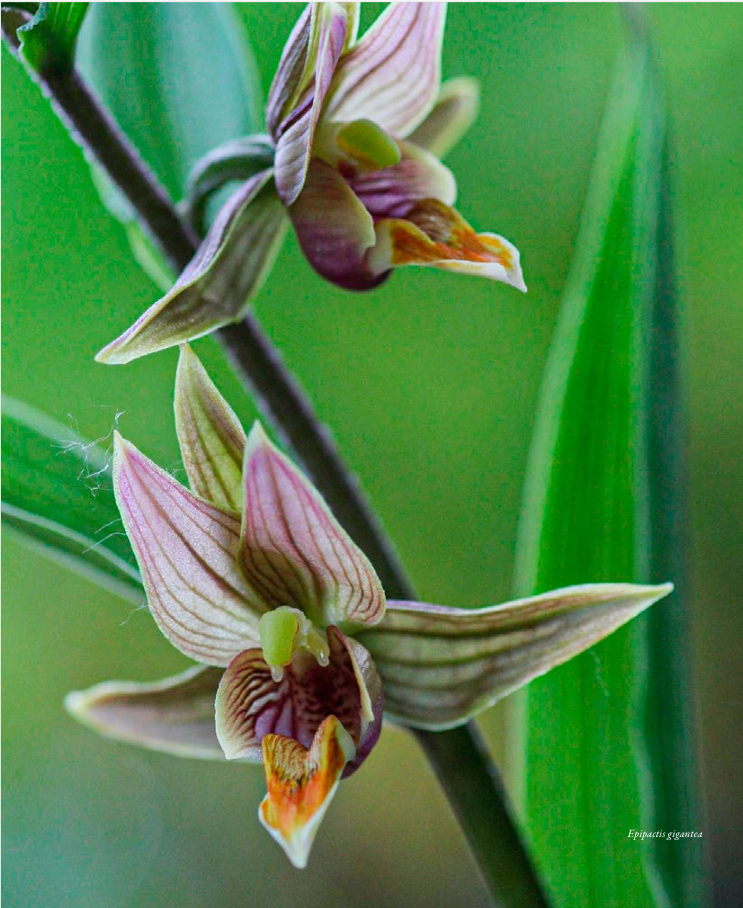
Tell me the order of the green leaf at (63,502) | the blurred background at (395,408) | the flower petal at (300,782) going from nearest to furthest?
the flower petal at (300,782)
the green leaf at (63,502)
the blurred background at (395,408)

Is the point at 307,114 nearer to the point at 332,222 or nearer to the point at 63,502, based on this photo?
the point at 332,222

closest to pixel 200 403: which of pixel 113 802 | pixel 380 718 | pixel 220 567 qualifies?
pixel 220 567

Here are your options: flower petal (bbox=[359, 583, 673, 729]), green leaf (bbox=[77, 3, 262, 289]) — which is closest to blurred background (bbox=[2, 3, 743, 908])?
green leaf (bbox=[77, 3, 262, 289])

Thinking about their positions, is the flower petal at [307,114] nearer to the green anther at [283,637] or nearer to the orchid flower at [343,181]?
the orchid flower at [343,181]

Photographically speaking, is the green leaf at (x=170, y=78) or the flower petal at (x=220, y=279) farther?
the green leaf at (x=170, y=78)

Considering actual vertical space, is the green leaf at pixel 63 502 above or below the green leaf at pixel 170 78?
below

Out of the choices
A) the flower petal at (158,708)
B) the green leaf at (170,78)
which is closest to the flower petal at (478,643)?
the flower petal at (158,708)
